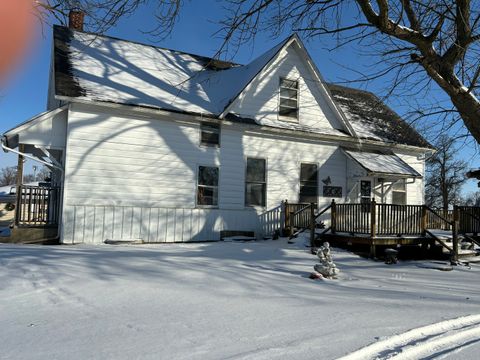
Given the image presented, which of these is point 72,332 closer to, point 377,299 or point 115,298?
point 115,298

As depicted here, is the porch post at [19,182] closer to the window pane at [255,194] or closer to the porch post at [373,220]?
the window pane at [255,194]

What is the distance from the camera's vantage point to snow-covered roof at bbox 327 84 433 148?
18016 millimetres

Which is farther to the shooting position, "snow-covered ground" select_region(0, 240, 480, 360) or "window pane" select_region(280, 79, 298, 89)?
"window pane" select_region(280, 79, 298, 89)

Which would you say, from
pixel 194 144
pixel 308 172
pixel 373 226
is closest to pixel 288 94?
pixel 308 172

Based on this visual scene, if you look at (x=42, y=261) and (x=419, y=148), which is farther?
(x=419, y=148)

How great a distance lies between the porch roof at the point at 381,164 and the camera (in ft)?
52.2

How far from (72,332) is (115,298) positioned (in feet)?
4.72

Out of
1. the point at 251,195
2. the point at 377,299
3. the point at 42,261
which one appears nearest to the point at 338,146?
the point at 251,195

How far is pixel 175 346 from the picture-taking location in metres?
3.88

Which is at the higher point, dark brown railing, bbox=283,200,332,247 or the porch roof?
the porch roof

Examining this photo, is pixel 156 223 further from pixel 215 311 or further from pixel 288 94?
pixel 215 311

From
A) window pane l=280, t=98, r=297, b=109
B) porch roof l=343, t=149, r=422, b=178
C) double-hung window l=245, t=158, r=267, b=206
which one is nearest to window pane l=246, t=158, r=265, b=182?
double-hung window l=245, t=158, r=267, b=206

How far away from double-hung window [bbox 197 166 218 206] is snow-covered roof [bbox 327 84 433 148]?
6404 millimetres

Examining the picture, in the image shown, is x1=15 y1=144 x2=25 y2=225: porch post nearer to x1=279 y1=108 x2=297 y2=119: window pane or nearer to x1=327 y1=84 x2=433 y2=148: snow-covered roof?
x1=279 y1=108 x2=297 y2=119: window pane
